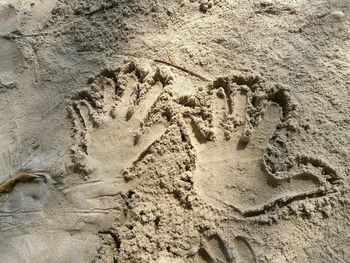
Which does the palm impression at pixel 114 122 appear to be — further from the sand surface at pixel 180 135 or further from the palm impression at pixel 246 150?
the palm impression at pixel 246 150

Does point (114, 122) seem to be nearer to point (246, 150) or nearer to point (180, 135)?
point (180, 135)

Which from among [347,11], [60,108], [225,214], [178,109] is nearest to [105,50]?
[60,108]

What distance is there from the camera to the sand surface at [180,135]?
1253 mm

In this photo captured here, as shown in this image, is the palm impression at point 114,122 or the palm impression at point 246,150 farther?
the palm impression at point 114,122

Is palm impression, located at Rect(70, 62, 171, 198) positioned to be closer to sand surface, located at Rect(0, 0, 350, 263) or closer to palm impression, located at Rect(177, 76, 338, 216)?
sand surface, located at Rect(0, 0, 350, 263)

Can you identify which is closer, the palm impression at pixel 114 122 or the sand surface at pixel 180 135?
the sand surface at pixel 180 135

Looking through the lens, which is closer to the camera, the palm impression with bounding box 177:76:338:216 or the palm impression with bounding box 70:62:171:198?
the palm impression with bounding box 177:76:338:216

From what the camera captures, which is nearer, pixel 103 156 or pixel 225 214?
pixel 225 214

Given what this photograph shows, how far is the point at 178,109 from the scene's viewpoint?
1409 mm

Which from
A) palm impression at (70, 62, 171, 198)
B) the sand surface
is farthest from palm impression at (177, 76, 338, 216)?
palm impression at (70, 62, 171, 198)

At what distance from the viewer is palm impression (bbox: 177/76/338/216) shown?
1.27m

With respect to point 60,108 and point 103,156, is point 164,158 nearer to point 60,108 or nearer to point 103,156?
point 103,156

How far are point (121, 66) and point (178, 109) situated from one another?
27 cm

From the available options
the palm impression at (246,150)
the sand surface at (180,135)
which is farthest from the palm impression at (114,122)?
the palm impression at (246,150)
